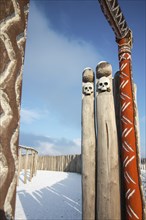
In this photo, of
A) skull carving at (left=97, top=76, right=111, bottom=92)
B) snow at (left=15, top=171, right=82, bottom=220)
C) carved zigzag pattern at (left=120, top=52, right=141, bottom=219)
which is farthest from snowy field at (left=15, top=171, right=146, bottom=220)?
skull carving at (left=97, top=76, right=111, bottom=92)

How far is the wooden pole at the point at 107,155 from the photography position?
9.10 feet

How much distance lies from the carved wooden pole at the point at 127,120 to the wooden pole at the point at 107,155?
0.40 feet

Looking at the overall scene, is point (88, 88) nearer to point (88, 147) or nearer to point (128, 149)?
point (88, 147)

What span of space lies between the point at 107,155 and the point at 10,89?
8.01ft

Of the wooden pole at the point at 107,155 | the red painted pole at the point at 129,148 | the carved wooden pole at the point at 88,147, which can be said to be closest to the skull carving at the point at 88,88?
the carved wooden pole at the point at 88,147

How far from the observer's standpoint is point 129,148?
2.90 meters

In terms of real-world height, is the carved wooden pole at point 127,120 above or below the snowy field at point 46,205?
above

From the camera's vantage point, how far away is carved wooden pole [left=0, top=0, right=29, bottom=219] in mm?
610

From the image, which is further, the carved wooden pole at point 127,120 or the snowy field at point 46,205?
the snowy field at point 46,205

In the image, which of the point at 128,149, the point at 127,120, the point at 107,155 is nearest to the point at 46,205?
the point at 107,155

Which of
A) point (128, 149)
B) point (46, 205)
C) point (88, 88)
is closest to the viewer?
point (128, 149)

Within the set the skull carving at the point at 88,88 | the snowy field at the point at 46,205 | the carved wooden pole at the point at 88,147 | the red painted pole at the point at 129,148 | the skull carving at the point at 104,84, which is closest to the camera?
the red painted pole at the point at 129,148

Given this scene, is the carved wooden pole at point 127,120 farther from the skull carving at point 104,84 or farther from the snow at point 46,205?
the snow at point 46,205

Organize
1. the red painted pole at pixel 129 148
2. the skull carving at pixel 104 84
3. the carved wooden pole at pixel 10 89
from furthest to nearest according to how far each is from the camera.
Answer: the skull carving at pixel 104 84, the red painted pole at pixel 129 148, the carved wooden pole at pixel 10 89
